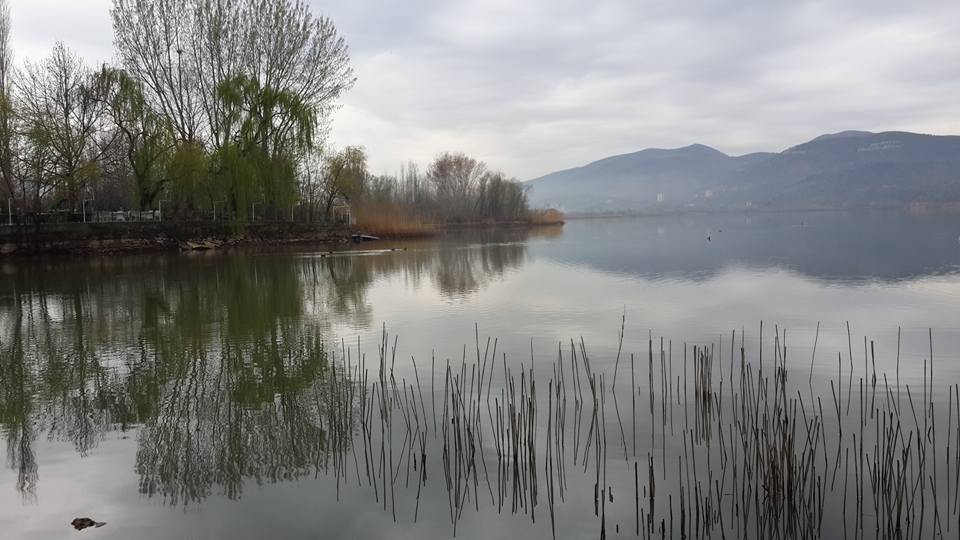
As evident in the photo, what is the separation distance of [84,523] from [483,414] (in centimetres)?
398

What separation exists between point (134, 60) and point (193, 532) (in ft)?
137

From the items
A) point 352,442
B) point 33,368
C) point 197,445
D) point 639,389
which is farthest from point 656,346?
point 33,368

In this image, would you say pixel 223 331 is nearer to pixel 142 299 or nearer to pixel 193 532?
pixel 142 299

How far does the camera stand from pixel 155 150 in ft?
126

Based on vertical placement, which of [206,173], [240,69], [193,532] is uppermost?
[240,69]

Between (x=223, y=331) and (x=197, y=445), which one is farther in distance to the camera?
(x=223, y=331)

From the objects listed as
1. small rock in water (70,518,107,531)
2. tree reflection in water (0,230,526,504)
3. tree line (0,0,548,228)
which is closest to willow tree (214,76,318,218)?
tree line (0,0,548,228)

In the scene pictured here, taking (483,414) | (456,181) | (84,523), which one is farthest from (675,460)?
(456,181)

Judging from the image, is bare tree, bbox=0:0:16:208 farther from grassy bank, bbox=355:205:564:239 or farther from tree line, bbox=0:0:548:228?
grassy bank, bbox=355:205:564:239

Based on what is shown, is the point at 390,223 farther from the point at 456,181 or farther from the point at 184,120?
the point at 456,181

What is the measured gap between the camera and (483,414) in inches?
304

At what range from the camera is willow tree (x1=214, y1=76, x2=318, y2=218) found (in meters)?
39.5

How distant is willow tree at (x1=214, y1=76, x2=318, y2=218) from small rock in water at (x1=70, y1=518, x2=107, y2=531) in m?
36.2

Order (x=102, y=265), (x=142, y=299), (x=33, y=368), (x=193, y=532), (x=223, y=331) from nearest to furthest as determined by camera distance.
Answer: (x=193, y=532) < (x=33, y=368) < (x=223, y=331) < (x=142, y=299) < (x=102, y=265)
